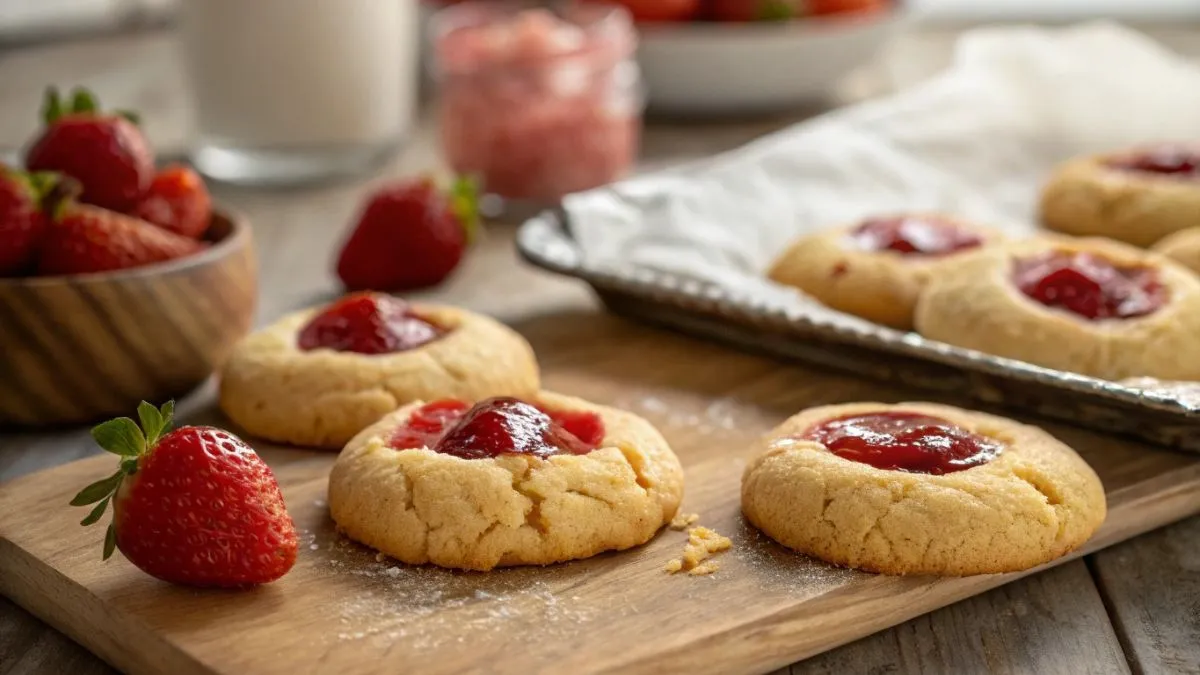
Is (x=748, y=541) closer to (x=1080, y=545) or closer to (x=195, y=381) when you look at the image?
(x=1080, y=545)

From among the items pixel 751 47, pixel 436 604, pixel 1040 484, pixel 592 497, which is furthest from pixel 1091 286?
pixel 751 47

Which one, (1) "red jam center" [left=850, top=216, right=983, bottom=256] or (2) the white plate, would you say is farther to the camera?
(2) the white plate

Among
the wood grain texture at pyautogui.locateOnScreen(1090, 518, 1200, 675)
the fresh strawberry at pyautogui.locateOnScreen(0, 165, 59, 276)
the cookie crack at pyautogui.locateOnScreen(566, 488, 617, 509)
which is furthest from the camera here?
the fresh strawberry at pyautogui.locateOnScreen(0, 165, 59, 276)

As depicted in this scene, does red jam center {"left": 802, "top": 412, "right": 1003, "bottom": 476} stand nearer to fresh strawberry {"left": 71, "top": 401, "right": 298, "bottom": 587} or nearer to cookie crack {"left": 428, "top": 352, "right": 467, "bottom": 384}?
cookie crack {"left": 428, "top": 352, "right": 467, "bottom": 384}

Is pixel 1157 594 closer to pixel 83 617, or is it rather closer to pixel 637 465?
pixel 637 465

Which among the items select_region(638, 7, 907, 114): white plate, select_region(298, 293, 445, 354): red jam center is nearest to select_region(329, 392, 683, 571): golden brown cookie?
select_region(298, 293, 445, 354): red jam center

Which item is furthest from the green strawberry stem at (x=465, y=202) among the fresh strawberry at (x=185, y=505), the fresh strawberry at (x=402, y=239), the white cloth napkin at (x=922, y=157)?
the fresh strawberry at (x=185, y=505)

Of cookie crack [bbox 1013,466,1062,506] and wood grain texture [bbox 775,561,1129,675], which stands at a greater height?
Result: cookie crack [bbox 1013,466,1062,506]
